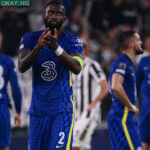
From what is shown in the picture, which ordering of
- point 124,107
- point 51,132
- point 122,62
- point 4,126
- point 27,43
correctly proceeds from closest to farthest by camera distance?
point 51,132 < point 27,43 < point 124,107 < point 122,62 < point 4,126

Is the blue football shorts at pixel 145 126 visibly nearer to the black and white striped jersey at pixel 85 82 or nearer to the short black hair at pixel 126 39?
A: the black and white striped jersey at pixel 85 82

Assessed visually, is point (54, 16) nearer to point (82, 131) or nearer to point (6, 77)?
point (6, 77)

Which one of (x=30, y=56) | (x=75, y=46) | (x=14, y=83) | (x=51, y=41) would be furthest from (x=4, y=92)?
(x=51, y=41)

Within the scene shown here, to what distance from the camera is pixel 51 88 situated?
4.80m

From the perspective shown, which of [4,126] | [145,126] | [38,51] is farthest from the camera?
[145,126]

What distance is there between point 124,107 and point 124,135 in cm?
35

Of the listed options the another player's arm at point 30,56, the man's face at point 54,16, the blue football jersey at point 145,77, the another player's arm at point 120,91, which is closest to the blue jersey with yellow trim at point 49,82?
the another player's arm at point 30,56

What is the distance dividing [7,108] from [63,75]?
87.2 inches

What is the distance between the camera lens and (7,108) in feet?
22.4

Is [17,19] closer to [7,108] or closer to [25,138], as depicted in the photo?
[25,138]

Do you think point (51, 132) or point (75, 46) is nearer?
point (51, 132)

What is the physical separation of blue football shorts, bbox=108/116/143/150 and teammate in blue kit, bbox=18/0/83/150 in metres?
1.23

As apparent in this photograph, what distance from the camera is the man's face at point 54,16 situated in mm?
4707

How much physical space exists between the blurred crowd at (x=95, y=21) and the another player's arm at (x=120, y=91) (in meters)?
5.10
